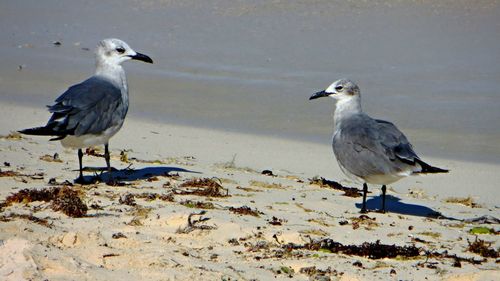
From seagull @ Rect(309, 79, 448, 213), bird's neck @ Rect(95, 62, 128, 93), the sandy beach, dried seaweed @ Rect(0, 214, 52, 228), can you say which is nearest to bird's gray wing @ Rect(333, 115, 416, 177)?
seagull @ Rect(309, 79, 448, 213)

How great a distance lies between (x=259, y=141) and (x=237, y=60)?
5474 millimetres

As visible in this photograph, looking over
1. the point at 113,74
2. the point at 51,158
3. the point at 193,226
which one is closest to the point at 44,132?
the point at 51,158

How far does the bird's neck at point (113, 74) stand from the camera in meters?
9.51

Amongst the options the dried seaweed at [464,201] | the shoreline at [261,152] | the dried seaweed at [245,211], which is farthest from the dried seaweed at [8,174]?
the dried seaweed at [464,201]

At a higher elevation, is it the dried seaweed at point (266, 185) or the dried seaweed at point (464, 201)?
the dried seaweed at point (464, 201)

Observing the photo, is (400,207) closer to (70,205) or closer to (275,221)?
(275,221)

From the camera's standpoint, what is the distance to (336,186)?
9312 millimetres

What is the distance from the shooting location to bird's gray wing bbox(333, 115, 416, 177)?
27.2ft

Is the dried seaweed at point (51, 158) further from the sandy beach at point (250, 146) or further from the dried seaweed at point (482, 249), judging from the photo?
the dried seaweed at point (482, 249)

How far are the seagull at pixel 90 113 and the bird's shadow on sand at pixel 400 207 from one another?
2549 mm

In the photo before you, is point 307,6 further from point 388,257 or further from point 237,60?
point 388,257

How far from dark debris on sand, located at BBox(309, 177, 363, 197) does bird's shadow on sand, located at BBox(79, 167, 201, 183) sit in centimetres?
124

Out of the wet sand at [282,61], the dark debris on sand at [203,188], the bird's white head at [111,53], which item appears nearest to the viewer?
the dark debris on sand at [203,188]

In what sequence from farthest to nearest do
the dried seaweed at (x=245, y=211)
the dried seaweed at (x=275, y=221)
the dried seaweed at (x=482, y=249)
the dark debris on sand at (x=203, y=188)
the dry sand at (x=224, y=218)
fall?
1. the dark debris on sand at (x=203, y=188)
2. the dried seaweed at (x=245, y=211)
3. the dried seaweed at (x=275, y=221)
4. the dried seaweed at (x=482, y=249)
5. the dry sand at (x=224, y=218)
